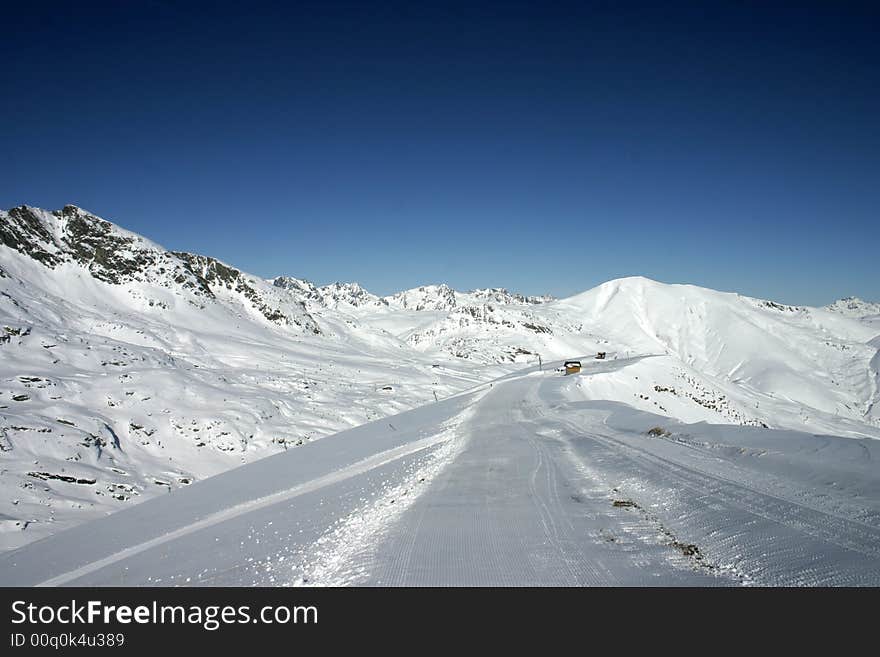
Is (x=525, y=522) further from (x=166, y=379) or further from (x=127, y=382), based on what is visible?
(x=166, y=379)

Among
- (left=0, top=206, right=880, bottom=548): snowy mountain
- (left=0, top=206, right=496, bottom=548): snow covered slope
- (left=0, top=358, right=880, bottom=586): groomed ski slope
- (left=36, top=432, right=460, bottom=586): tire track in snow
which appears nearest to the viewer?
(left=0, top=358, right=880, bottom=586): groomed ski slope

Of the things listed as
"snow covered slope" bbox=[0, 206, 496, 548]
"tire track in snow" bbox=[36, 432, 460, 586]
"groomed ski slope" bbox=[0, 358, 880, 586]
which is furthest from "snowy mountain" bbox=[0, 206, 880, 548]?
"tire track in snow" bbox=[36, 432, 460, 586]

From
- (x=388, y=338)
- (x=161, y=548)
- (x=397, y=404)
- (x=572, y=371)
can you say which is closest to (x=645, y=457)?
(x=161, y=548)

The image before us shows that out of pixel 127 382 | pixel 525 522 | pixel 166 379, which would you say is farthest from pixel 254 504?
pixel 166 379

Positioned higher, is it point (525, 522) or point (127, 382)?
point (127, 382)

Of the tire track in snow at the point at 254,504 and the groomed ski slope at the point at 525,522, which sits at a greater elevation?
the groomed ski slope at the point at 525,522

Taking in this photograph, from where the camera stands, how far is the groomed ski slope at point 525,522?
5.22 meters

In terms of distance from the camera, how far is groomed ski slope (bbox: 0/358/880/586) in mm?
5223

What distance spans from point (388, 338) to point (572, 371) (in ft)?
129

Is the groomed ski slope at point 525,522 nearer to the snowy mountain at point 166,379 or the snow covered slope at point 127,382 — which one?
the snow covered slope at point 127,382

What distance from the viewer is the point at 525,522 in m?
7.02

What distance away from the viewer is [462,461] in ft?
40.9

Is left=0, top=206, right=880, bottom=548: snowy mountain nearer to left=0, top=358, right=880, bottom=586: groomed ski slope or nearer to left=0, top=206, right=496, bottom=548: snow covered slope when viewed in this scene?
left=0, top=206, right=496, bottom=548: snow covered slope

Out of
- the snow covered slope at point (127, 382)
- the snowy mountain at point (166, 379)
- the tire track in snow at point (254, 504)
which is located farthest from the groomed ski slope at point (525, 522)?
the snowy mountain at point (166, 379)
